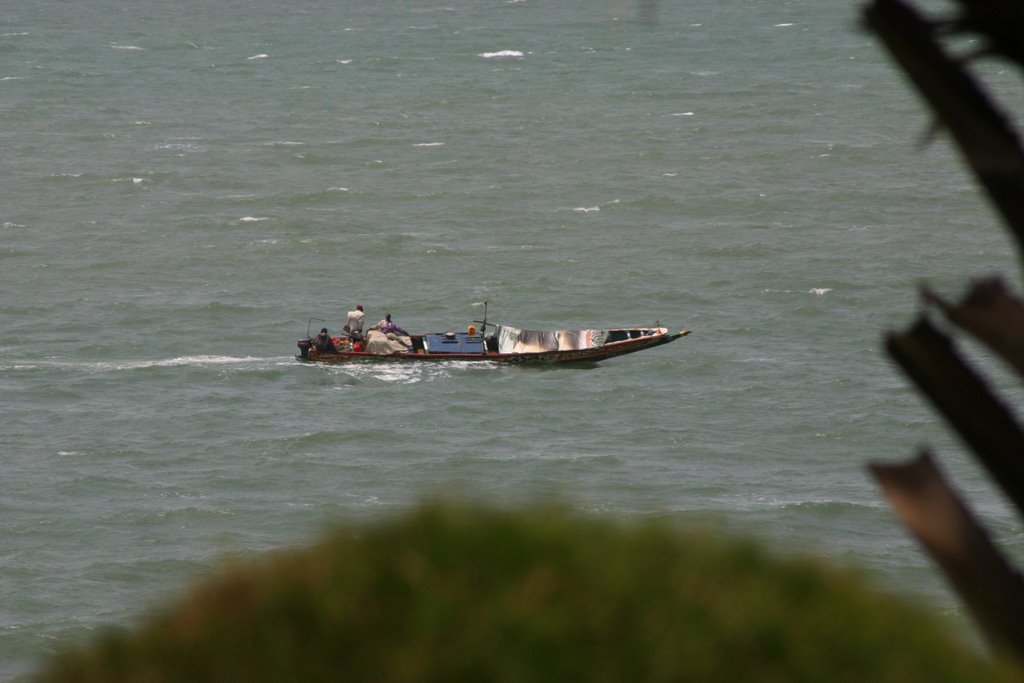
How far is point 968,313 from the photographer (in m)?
4.29

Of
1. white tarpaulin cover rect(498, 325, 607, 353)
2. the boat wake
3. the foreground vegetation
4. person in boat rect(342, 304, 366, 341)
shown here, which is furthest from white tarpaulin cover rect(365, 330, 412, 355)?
the foreground vegetation

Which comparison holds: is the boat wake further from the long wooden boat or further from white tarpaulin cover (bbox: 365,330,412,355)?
white tarpaulin cover (bbox: 365,330,412,355)

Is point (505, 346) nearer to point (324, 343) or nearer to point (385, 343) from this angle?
point (385, 343)

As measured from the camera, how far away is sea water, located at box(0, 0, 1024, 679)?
46.1 meters

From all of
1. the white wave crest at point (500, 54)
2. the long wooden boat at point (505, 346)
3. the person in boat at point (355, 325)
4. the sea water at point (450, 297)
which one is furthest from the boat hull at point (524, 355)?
the white wave crest at point (500, 54)

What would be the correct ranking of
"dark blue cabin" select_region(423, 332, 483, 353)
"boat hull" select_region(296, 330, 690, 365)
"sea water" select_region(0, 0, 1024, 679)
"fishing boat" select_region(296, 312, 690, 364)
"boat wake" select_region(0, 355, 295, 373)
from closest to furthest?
"sea water" select_region(0, 0, 1024, 679) → "fishing boat" select_region(296, 312, 690, 364) → "boat hull" select_region(296, 330, 690, 365) → "dark blue cabin" select_region(423, 332, 483, 353) → "boat wake" select_region(0, 355, 295, 373)

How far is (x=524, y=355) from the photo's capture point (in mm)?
61688

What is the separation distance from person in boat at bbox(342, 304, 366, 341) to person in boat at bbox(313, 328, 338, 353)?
0.86 metres

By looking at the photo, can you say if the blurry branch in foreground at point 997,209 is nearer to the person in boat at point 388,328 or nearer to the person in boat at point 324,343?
the person in boat at point 388,328

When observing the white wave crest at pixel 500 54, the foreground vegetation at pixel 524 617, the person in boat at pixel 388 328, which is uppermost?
the white wave crest at pixel 500 54

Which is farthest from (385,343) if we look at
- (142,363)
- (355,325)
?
(142,363)

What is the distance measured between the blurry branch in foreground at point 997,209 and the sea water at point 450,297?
0.24m

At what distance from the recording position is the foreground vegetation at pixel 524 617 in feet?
12.5

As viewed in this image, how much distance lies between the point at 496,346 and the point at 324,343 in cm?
705
